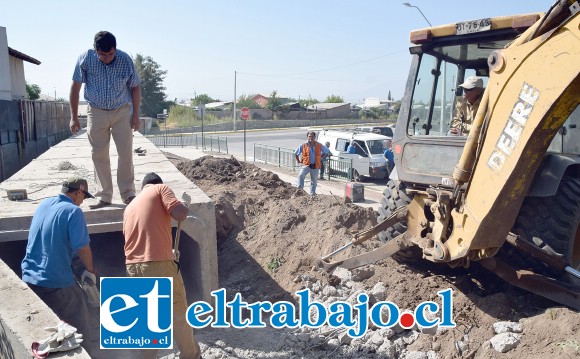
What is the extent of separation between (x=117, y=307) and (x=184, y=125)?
5477 centimetres

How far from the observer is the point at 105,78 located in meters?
5.56

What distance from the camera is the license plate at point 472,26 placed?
16.3 feet

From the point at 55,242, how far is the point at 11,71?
21286mm

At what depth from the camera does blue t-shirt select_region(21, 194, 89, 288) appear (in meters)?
4.65

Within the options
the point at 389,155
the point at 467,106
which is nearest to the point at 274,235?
the point at 467,106

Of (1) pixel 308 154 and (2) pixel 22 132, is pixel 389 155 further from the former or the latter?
(2) pixel 22 132

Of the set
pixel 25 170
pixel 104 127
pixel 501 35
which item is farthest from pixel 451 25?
pixel 25 170

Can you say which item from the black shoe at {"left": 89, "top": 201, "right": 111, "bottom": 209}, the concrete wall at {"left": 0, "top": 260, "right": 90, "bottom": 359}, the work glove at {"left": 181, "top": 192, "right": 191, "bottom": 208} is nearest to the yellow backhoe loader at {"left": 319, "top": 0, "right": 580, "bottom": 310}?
the work glove at {"left": 181, "top": 192, "right": 191, "bottom": 208}

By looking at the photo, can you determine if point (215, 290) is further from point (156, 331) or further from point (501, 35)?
point (501, 35)

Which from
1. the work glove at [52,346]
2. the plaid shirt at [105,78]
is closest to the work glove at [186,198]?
the plaid shirt at [105,78]

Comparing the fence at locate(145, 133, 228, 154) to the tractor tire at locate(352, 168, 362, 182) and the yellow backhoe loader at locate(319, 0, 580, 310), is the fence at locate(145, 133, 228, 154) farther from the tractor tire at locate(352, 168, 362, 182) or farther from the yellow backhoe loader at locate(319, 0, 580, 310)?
the yellow backhoe loader at locate(319, 0, 580, 310)

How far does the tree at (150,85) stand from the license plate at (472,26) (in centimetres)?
5972

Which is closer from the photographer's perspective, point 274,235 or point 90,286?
point 90,286

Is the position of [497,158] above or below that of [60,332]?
above
